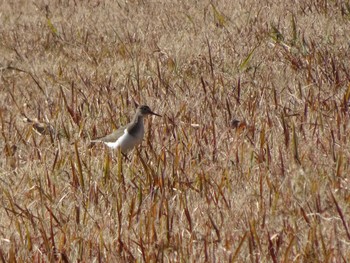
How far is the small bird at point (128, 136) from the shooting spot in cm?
570

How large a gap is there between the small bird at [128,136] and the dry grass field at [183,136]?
71 mm

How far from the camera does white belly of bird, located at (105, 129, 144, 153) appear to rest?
5.68 metres

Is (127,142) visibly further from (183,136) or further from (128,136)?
(183,136)

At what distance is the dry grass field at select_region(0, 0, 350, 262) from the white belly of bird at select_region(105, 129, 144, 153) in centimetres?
6

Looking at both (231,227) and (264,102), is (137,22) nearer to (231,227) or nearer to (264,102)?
(264,102)

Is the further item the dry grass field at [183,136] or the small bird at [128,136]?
the small bird at [128,136]

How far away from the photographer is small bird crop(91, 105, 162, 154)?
224 inches

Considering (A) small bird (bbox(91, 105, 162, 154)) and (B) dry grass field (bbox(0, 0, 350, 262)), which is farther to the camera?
(A) small bird (bbox(91, 105, 162, 154))

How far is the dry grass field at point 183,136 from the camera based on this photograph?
412 cm

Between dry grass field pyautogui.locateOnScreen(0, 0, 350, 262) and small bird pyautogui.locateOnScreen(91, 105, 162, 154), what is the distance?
0.07 metres

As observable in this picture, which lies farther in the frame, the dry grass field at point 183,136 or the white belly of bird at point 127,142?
the white belly of bird at point 127,142

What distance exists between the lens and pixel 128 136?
5730mm

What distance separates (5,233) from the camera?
4387 mm

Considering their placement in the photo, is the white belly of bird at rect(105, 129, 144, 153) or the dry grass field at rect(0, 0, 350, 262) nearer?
the dry grass field at rect(0, 0, 350, 262)
